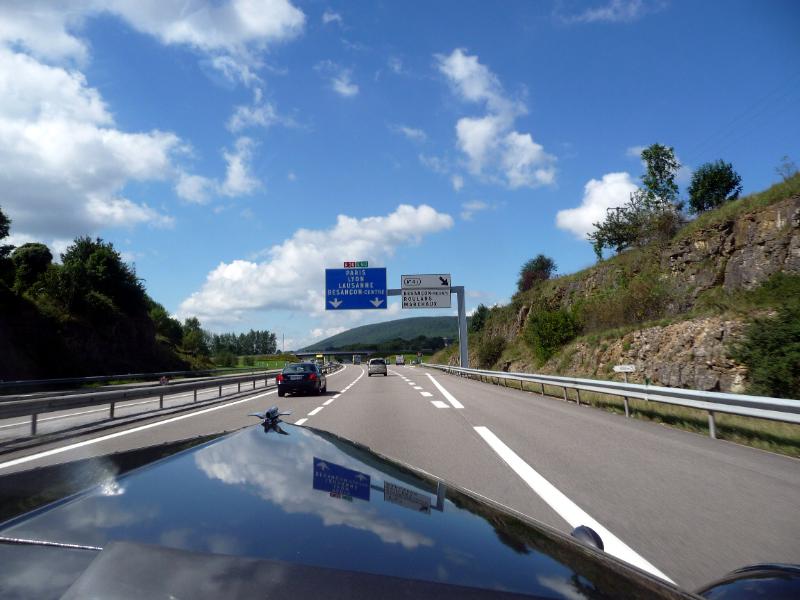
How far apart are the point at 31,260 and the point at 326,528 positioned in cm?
6685

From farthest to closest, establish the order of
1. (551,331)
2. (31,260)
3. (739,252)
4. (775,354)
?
(31,260)
(551,331)
(739,252)
(775,354)

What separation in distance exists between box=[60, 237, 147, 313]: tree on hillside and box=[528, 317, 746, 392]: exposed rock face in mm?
41994

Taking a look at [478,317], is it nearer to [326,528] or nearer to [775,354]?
[775,354]

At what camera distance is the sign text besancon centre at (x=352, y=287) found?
121 feet

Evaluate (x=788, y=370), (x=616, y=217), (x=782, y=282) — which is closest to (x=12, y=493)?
(x=788, y=370)

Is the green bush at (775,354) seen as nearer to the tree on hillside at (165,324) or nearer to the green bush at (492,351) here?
the green bush at (492,351)

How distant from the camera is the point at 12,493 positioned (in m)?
2.62

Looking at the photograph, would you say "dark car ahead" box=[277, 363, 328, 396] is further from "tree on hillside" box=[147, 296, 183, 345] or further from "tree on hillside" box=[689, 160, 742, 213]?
"tree on hillside" box=[147, 296, 183, 345]

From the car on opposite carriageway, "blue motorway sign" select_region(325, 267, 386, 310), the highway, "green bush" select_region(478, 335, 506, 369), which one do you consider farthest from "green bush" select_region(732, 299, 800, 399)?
"green bush" select_region(478, 335, 506, 369)

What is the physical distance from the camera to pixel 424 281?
39312 mm

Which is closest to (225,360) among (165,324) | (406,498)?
(165,324)

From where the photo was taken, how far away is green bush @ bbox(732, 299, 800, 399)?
15.1m

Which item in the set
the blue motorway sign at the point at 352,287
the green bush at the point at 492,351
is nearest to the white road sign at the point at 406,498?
the blue motorway sign at the point at 352,287

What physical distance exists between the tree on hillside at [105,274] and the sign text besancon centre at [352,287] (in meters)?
24.2
